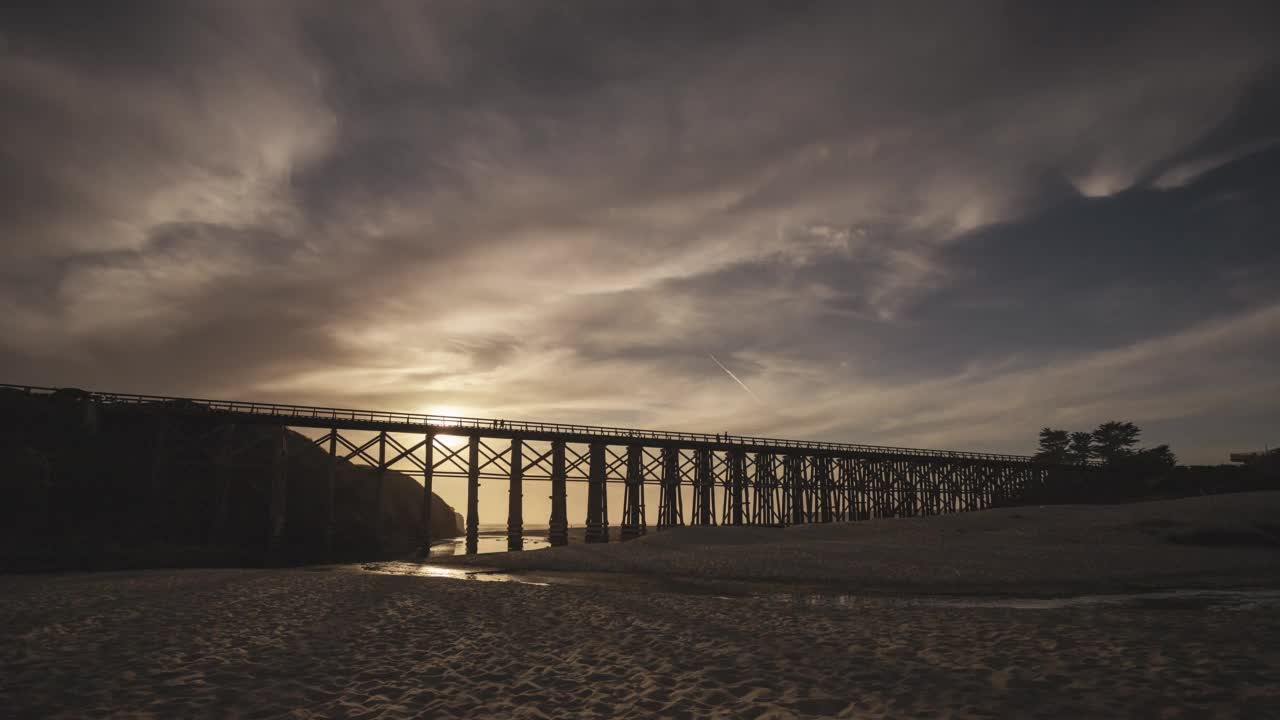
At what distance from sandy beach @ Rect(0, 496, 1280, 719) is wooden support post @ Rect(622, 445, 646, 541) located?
28.1 m

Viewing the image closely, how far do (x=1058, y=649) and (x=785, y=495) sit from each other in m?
42.2

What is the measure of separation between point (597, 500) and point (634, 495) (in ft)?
10.1

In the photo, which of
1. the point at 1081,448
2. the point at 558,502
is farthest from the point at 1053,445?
the point at 558,502

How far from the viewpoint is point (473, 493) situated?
36.4 m

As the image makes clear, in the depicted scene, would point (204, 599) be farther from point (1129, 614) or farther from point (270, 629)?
point (1129, 614)

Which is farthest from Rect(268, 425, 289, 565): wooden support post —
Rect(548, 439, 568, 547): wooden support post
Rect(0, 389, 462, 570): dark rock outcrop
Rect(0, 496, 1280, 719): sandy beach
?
Rect(0, 496, 1280, 719): sandy beach

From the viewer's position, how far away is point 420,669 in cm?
751

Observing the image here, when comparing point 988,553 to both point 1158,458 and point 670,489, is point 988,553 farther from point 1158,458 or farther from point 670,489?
point 1158,458

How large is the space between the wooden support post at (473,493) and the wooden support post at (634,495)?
9631mm

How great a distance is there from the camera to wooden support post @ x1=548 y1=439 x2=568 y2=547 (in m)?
37.3

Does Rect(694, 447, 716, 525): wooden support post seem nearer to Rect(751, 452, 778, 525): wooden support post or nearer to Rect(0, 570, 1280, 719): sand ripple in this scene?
Rect(751, 452, 778, 525): wooden support post

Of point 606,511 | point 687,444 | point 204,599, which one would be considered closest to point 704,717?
point 204,599

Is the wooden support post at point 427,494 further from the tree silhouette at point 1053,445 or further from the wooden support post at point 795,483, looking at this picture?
the tree silhouette at point 1053,445

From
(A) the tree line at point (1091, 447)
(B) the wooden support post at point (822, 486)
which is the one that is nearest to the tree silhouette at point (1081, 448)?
(A) the tree line at point (1091, 447)
